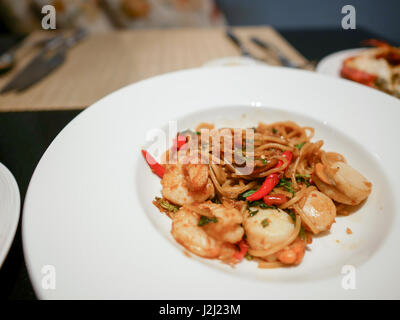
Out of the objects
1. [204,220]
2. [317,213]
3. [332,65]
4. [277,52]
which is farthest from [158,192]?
[277,52]

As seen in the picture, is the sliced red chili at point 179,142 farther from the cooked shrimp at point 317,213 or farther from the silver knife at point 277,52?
the silver knife at point 277,52

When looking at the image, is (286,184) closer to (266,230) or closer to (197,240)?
(266,230)

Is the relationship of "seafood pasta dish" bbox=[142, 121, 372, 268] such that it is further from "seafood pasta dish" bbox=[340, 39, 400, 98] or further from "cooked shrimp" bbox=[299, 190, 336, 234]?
"seafood pasta dish" bbox=[340, 39, 400, 98]

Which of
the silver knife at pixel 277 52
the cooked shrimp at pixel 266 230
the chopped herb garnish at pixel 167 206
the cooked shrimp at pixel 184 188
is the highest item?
the silver knife at pixel 277 52

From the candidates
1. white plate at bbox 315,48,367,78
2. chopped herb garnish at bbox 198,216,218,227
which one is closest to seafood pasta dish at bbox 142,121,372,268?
chopped herb garnish at bbox 198,216,218,227

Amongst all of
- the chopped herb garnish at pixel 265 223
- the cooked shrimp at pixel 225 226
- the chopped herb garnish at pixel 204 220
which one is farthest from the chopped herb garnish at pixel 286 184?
the chopped herb garnish at pixel 204 220
